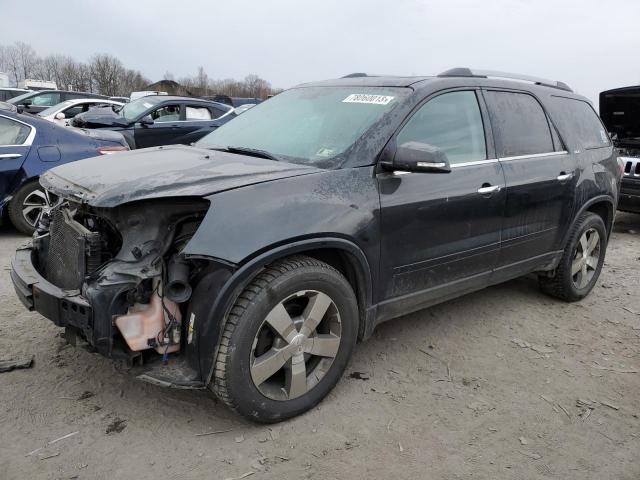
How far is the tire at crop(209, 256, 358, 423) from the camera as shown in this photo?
2.49m

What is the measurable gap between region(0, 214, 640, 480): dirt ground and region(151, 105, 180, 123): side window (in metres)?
6.73

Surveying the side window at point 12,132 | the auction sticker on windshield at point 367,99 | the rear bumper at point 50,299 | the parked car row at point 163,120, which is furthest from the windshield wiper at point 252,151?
the parked car row at point 163,120

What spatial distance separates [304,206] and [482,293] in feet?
8.90

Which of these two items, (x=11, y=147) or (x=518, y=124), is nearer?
(x=518, y=124)

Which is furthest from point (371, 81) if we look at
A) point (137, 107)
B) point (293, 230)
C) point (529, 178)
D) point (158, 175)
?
point (137, 107)

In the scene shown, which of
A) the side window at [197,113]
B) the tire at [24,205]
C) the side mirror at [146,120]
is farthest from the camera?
the side window at [197,113]

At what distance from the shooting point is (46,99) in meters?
17.2

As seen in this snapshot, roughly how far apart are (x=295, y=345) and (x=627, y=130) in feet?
22.9

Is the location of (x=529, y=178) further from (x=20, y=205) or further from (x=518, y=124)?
(x=20, y=205)

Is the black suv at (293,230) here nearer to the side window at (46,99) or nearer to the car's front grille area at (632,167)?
the car's front grille area at (632,167)

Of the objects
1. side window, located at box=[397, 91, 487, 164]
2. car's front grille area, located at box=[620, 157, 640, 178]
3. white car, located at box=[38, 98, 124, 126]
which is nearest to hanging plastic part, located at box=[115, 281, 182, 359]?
side window, located at box=[397, 91, 487, 164]

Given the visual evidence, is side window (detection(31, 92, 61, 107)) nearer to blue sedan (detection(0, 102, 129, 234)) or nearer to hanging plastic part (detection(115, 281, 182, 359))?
blue sedan (detection(0, 102, 129, 234))

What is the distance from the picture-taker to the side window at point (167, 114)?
10125mm

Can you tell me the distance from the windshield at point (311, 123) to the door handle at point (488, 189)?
31.6 inches
